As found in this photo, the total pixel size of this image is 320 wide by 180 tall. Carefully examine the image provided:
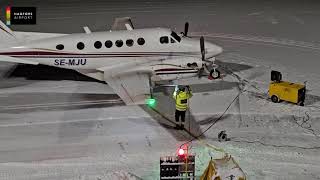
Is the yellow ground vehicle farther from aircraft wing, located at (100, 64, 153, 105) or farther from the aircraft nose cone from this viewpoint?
aircraft wing, located at (100, 64, 153, 105)

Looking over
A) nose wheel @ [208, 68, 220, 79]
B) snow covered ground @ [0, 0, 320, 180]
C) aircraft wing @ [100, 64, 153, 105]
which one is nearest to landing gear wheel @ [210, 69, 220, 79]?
nose wheel @ [208, 68, 220, 79]

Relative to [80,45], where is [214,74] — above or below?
below

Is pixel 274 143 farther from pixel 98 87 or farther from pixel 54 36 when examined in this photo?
pixel 54 36

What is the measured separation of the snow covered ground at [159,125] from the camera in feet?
55.0

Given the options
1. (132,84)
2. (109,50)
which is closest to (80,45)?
(109,50)

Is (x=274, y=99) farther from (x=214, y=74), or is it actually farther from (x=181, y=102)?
(x=181, y=102)

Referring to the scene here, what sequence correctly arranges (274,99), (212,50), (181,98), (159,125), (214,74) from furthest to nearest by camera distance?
1. (214,74)
2. (212,50)
3. (274,99)
4. (159,125)
5. (181,98)

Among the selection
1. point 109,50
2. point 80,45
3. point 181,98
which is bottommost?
point 181,98

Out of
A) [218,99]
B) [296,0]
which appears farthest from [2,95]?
[296,0]

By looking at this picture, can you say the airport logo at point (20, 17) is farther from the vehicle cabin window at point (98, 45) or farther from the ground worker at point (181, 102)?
the ground worker at point (181, 102)

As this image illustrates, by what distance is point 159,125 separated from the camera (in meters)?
19.8

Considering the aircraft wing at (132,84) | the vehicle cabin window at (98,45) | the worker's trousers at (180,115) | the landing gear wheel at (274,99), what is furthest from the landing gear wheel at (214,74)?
the worker's trousers at (180,115)

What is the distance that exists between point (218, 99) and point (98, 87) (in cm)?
555

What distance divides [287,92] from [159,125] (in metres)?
5.78
